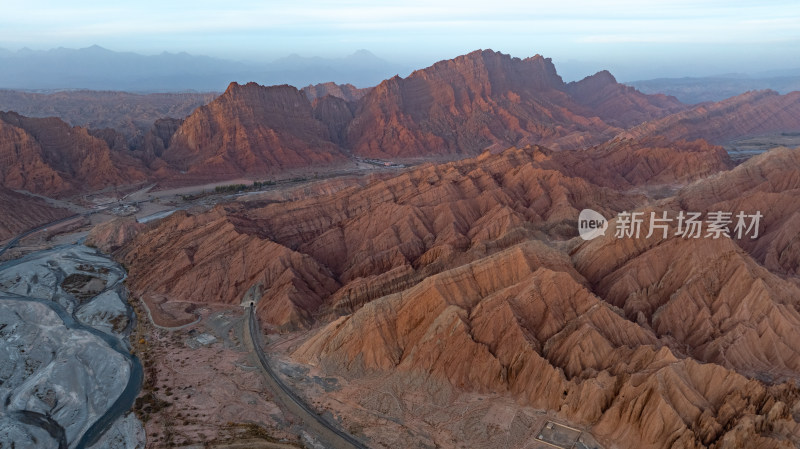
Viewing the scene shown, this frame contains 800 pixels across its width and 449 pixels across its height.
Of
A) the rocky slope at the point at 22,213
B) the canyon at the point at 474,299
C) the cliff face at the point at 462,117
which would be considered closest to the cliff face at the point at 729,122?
the cliff face at the point at 462,117

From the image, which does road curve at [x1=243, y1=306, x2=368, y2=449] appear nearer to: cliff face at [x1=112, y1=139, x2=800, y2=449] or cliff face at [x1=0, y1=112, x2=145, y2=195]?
cliff face at [x1=112, y1=139, x2=800, y2=449]

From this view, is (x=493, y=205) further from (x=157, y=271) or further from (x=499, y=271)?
(x=157, y=271)

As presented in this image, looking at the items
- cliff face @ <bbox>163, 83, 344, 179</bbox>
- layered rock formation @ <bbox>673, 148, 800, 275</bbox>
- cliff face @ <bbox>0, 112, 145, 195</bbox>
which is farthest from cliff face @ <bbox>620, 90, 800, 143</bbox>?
cliff face @ <bbox>0, 112, 145, 195</bbox>

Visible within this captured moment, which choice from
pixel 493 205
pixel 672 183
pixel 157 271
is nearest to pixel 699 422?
pixel 493 205

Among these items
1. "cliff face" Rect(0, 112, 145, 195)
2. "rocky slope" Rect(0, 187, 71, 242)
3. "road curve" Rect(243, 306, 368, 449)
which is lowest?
"road curve" Rect(243, 306, 368, 449)

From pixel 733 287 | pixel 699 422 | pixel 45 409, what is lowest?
pixel 45 409

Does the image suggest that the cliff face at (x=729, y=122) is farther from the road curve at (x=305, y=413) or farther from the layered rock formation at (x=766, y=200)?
the road curve at (x=305, y=413)
